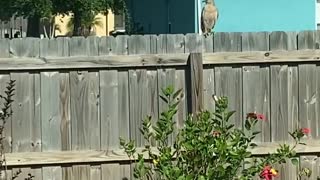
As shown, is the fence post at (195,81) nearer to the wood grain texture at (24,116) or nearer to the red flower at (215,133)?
the wood grain texture at (24,116)

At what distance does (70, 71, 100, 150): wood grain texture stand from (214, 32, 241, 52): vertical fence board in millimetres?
1116

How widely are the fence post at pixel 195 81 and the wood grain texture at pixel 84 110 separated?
2.70 feet

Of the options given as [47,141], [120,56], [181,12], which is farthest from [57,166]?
[181,12]

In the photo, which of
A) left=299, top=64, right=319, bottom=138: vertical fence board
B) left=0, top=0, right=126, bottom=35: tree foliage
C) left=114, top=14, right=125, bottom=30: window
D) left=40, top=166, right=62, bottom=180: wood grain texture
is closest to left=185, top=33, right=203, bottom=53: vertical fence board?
left=299, top=64, right=319, bottom=138: vertical fence board

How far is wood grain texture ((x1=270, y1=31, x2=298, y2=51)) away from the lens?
6.80 metres

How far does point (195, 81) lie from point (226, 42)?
0.47m

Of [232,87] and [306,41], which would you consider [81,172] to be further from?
[306,41]

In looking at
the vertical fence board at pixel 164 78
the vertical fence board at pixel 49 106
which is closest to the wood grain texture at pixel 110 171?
the vertical fence board at pixel 49 106

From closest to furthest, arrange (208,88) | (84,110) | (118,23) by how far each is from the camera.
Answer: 1. (84,110)
2. (208,88)
3. (118,23)

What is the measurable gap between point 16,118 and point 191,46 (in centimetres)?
167

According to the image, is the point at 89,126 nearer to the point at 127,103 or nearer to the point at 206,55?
the point at 127,103

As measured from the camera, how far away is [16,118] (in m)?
6.55

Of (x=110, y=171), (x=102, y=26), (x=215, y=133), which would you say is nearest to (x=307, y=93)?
(x=110, y=171)

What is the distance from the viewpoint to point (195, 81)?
6.64 m
